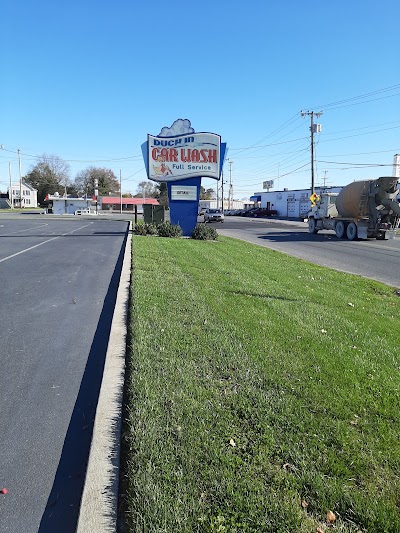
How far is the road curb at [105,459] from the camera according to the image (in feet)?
7.00

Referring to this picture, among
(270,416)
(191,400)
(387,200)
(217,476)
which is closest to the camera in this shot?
(217,476)

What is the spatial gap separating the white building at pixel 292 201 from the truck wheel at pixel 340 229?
150 feet

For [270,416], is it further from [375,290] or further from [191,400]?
[375,290]

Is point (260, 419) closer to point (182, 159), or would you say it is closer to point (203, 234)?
point (203, 234)

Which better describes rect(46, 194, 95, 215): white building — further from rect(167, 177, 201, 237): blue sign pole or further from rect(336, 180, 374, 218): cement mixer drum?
rect(336, 180, 374, 218): cement mixer drum

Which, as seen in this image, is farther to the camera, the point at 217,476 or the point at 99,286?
the point at 99,286

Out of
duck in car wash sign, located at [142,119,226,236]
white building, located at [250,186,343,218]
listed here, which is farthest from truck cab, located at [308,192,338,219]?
white building, located at [250,186,343,218]

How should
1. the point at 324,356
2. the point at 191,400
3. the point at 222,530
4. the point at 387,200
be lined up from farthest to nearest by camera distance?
the point at 387,200, the point at 324,356, the point at 191,400, the point at 222,530

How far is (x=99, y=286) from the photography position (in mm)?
8344

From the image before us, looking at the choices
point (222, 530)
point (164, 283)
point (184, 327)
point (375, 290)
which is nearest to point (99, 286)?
point (164, 283)

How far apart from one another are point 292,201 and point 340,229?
181ft

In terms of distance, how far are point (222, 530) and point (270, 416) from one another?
3.74 feet

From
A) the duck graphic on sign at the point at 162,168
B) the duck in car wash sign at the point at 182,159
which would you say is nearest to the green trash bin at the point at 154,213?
the duck in car wash sign at the point at 182,159

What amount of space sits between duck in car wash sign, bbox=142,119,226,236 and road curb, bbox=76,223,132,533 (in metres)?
18.3
